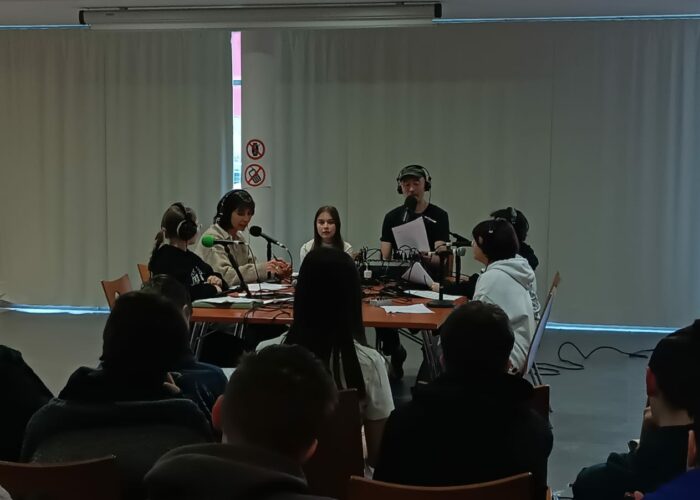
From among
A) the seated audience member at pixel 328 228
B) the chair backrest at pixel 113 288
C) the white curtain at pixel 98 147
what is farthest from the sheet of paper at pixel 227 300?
the white curtain at pixel 98 147

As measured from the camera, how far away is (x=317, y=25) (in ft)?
19.5

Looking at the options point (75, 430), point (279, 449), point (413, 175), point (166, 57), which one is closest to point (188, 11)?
point (166, 57)

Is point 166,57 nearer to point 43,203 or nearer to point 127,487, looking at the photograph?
point 43,203

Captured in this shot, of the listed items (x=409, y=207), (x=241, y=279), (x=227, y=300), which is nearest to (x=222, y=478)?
(x=227, y=300)

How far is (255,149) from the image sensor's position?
6391mm

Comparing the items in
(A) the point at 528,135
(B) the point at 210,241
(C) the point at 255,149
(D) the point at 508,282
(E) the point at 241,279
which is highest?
(A) the point at 528,135

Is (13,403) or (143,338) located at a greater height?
(143,338)

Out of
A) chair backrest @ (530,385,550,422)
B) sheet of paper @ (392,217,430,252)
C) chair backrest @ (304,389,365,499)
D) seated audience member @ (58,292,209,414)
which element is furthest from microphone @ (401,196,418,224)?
seated audience member @ (58,292,209,414)

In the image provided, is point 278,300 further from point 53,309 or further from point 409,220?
point 53,309

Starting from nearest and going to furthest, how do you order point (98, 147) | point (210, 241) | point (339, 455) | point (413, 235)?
1. point (339, 455)
2. point (210, 241)
3. point (413, 235)
4. point (98, 147)

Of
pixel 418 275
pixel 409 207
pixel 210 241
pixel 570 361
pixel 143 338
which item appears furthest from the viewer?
pixel 570 361

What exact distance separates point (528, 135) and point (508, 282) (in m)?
3.38

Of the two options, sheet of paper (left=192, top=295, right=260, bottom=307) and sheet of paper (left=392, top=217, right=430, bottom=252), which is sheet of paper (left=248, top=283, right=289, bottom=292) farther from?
sheet of paper (left=392, top=217, right=430, bottom=252)

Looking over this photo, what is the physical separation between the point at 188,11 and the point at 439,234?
2.88 metres
